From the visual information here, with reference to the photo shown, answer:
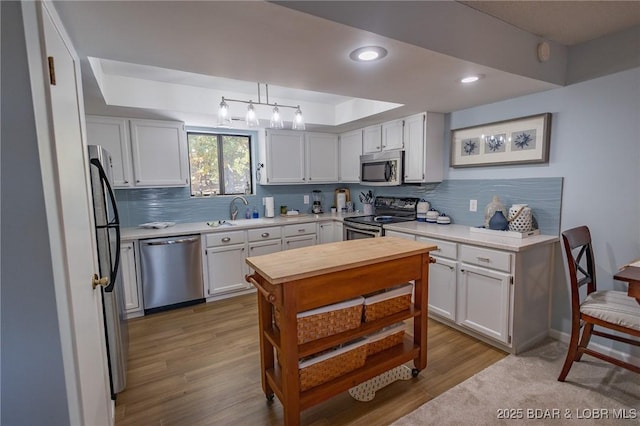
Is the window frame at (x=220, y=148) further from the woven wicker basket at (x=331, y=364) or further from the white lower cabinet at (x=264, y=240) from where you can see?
the woven wicker basket at (x=331, y=364)

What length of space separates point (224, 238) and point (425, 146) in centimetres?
254

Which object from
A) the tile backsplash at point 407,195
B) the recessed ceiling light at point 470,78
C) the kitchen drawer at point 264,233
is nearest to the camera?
the recessed ceiling light at point 470,78

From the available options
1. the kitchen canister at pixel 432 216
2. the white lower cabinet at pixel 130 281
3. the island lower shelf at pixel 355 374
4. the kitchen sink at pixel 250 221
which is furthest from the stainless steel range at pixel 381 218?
the white lower cabinet at pixel 130 281

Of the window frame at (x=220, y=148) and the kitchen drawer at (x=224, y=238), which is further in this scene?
the window frame at (x=220, y=148)

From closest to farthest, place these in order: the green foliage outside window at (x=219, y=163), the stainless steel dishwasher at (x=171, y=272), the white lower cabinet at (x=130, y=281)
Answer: the white lower cabinet at (x=130, y=281) < the stainless steel dishwasher at (x=171, y=272) < the green foliage outside window at (x=219, y=163)

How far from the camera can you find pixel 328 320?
181cm

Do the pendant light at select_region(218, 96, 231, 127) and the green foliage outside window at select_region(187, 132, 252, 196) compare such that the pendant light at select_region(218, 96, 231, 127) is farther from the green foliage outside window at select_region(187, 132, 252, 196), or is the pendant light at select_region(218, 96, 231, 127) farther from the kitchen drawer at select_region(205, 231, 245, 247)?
the green foliage outside window at select_region(187, 132, 252, 196)

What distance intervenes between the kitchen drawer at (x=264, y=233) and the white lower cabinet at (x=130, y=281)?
4.12 feet

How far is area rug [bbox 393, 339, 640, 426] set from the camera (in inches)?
71.1

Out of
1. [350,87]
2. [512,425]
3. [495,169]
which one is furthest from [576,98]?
[512,425]

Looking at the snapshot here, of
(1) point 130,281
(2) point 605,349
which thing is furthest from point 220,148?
(2) point 605,349

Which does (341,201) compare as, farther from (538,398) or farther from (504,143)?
(538,398)

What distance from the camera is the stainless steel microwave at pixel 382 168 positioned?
144 inches

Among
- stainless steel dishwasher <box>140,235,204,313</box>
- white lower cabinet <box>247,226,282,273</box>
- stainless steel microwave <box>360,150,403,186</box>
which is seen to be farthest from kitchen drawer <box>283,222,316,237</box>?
stainless steel dishwasher <box>140,235,204,313</box>
